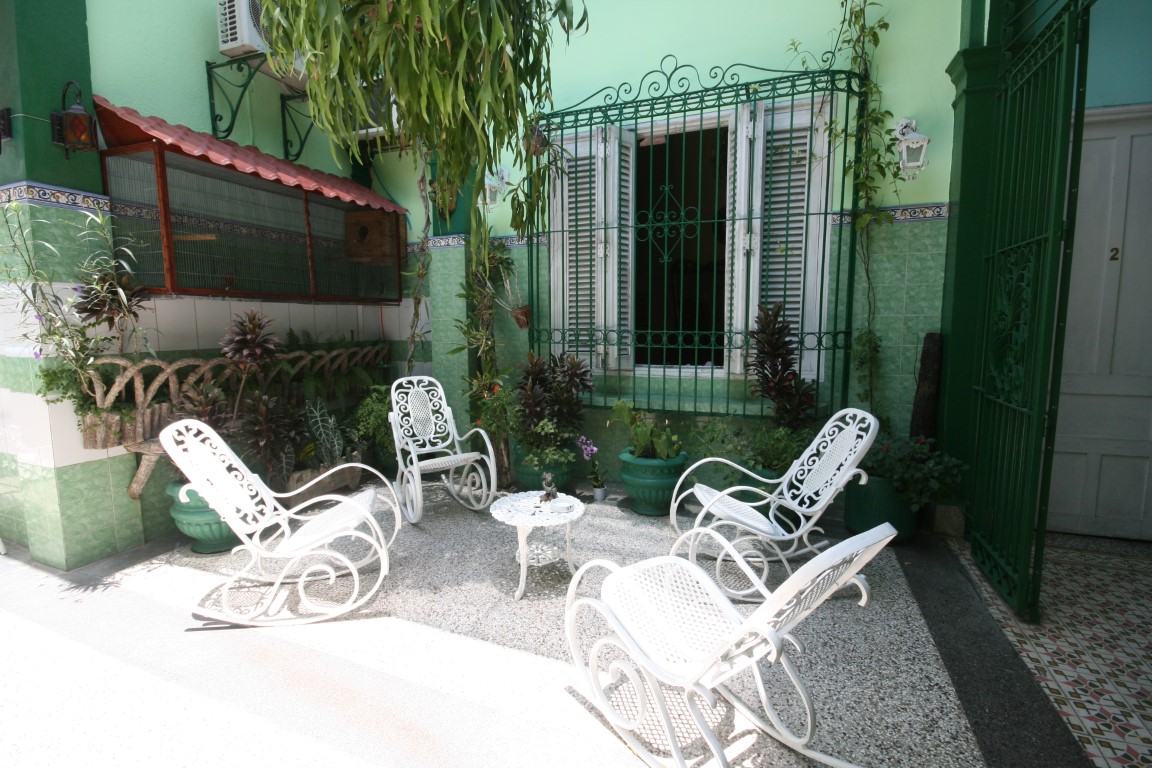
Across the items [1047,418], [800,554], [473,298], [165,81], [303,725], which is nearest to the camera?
[303,725]

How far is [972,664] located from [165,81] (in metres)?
5.82

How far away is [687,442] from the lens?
15.4 ft

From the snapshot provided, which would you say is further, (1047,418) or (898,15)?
(898,15)

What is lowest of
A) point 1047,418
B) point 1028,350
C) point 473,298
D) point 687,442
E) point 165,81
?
point 687,442

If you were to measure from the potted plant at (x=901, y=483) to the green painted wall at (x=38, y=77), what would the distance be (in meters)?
4.94

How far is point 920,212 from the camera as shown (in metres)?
3.99

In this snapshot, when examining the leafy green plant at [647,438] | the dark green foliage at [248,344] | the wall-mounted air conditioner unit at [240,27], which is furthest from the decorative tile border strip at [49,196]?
the leafy green plant at [647,438]

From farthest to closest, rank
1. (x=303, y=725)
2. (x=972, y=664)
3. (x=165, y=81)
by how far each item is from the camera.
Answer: (x=165, y=81)
(x=972, y=664)
(x=303, y=725)

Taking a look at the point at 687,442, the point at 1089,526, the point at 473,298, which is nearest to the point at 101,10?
the point at 473,298

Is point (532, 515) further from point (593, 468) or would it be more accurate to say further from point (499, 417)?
point (593, 468)

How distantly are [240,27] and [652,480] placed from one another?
→ 4334 millimetres

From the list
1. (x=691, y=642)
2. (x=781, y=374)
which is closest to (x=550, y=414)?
(x=781, y=374)

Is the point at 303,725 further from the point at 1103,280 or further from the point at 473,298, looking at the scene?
the point at 1103,280

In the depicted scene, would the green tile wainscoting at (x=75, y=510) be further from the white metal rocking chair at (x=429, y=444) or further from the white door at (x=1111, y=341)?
the white door at (x=1111, y=341)
